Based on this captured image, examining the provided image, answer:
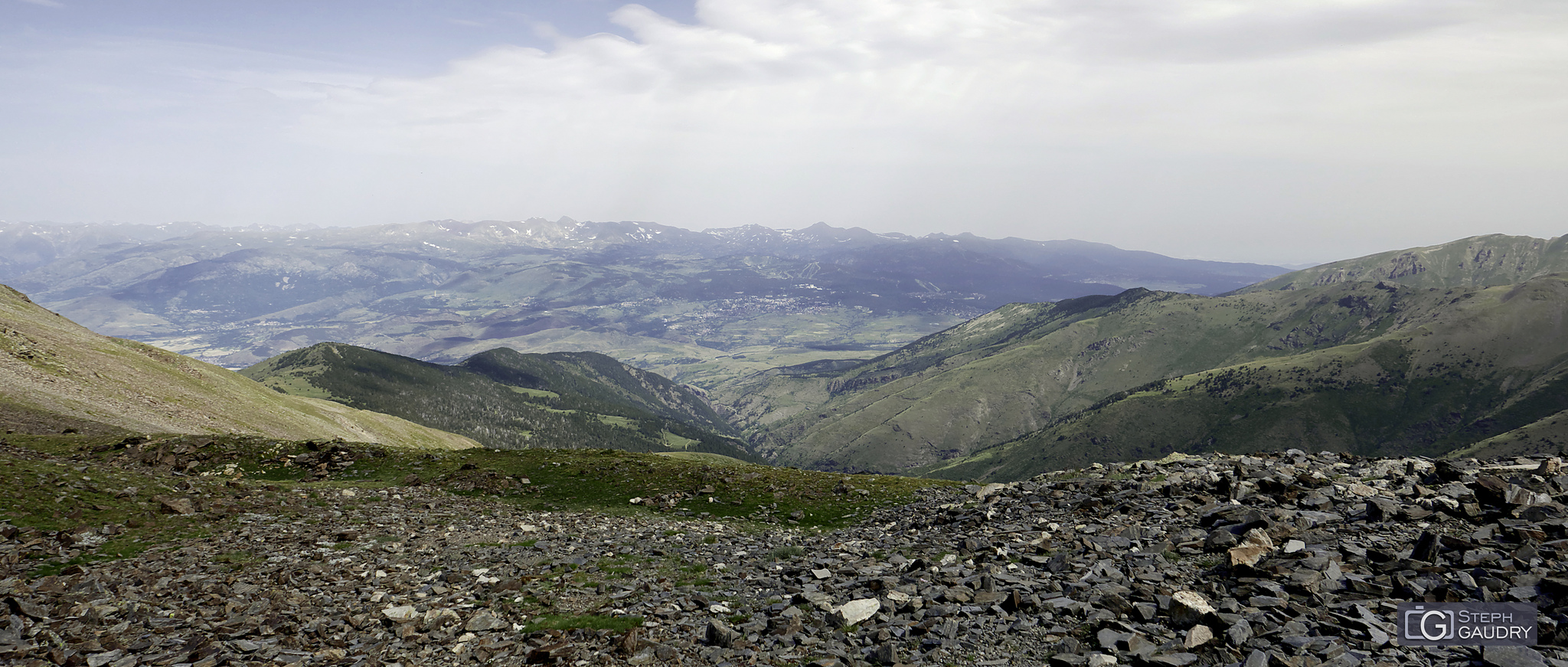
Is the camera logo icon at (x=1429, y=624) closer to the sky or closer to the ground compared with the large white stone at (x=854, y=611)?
closer to the sky

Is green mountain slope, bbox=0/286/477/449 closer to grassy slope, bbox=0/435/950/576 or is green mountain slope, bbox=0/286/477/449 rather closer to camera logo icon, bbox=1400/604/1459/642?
grassy slope, bbox=0/435/950/576

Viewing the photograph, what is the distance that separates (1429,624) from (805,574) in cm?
1613

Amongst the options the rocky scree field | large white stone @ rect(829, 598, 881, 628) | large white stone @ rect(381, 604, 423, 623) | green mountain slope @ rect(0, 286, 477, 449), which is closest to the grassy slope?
the rocky scree field

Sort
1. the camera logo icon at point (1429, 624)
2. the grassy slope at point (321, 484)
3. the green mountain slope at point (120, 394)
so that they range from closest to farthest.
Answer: the camera logo icon at point (1429, 624), the grassy slope at point (321, 484), the green mountain slope at point (120, 394)

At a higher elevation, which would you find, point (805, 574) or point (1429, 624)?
point (1429, 624)

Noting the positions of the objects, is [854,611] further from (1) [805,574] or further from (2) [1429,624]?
(2) [1429,624]

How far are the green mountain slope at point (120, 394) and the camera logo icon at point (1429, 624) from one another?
78.3 meters

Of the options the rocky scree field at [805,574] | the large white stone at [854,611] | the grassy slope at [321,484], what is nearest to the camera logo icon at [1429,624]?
the rocky scree field at [805,574]

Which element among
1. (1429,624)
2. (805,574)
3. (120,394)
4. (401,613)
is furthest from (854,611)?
(120,394)

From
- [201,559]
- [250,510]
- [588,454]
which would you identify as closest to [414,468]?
[588,454]

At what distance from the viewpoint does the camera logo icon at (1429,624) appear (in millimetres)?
13445

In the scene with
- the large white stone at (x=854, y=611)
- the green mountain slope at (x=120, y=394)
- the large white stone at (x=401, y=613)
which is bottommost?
the green mountain slope at (x=120, y=394)

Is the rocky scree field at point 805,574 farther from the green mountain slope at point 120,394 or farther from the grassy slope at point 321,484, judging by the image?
the green mountain slope at point 120,394

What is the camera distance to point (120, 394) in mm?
68938
